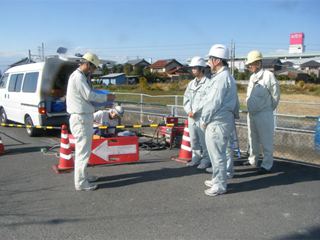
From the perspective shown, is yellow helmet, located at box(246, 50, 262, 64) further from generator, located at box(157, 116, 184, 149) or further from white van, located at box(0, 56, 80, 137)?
white van, located at box(0, 56, 80, 137)

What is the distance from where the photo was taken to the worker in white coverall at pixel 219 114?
3.59m

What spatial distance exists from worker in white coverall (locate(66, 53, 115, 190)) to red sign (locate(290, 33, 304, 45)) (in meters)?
133

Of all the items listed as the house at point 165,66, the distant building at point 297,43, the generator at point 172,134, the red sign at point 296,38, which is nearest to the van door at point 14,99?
the generator at point 172,134

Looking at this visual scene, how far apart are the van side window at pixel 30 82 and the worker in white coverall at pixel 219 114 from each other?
593 centimetres

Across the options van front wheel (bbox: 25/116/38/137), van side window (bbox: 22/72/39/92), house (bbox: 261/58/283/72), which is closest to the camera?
van side window (bbox: 22/72/39/92)

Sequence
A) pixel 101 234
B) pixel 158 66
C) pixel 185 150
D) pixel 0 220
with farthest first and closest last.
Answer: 1. pixel 158 66
2. pixel 185 150
3. pixel 0 220
4. pixel 101 234

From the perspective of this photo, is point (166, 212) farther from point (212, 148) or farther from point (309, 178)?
point (309, 178)

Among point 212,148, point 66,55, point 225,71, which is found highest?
point 66,55

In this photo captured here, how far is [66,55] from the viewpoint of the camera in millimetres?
8336

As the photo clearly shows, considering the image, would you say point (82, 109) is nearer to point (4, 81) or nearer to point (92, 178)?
point (92, 178)

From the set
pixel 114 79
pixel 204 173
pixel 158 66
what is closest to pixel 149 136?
pixel 204 173

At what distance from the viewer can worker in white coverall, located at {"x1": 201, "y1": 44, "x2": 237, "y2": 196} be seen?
11.8 feet

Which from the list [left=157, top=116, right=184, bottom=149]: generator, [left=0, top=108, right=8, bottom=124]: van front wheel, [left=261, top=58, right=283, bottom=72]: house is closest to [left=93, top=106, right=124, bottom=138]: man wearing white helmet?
[left=157, top=116, right=184, bottom=149]: generator

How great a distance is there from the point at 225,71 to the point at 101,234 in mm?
2702
